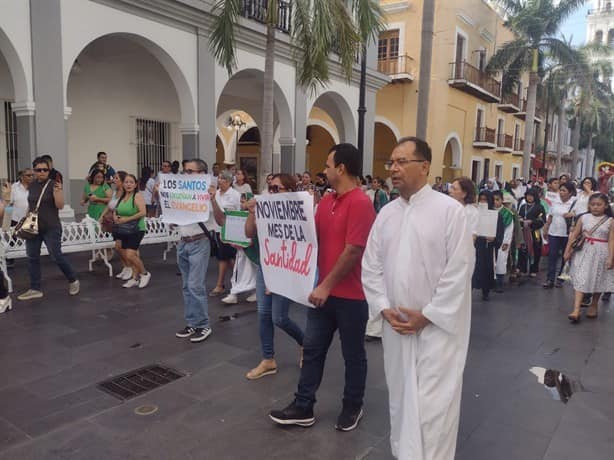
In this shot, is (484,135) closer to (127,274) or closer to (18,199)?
(127,274)

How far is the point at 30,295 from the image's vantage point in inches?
251

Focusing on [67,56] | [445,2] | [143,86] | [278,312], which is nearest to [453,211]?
[278,312]

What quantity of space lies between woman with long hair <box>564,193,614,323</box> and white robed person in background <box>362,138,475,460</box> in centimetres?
444

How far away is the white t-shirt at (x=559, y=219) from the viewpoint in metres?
8.16

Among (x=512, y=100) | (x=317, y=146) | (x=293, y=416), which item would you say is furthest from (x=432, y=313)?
(x=512, y=100)

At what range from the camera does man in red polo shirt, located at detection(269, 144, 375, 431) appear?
3.08 m

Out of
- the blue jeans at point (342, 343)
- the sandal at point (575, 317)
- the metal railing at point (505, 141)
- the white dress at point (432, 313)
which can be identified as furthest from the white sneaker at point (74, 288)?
the metal railing at point (505, 141)

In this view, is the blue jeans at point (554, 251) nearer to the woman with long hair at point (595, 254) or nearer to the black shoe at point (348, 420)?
the woman with long hair at point (595, 254)

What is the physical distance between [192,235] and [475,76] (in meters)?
24.8

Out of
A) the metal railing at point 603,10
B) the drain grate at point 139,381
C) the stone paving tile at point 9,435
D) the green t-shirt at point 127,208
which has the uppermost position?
the metal railing at point 603,10

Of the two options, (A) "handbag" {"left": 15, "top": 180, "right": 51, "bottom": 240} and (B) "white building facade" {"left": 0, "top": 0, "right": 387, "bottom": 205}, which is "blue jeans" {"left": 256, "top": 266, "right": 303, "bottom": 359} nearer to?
(A) "handbag" {"left": 15, "top": 180, "right": 51, "bottom": 240}

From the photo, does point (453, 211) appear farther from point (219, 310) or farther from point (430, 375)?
point (219, 310)

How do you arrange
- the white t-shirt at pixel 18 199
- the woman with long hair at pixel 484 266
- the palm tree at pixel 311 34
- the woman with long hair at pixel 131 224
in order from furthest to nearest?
the palm tree at pixel 311 34, the white t-shirt at pixel 18 199, the woman with long hair at pixel 484 266, the woman with long hair at pixel 131 224

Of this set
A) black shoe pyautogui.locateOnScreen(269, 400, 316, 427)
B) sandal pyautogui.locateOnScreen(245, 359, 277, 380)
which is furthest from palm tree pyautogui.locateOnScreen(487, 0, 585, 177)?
black shoe pyautogui.locateOnScreen(269, 400, 316, 427)
